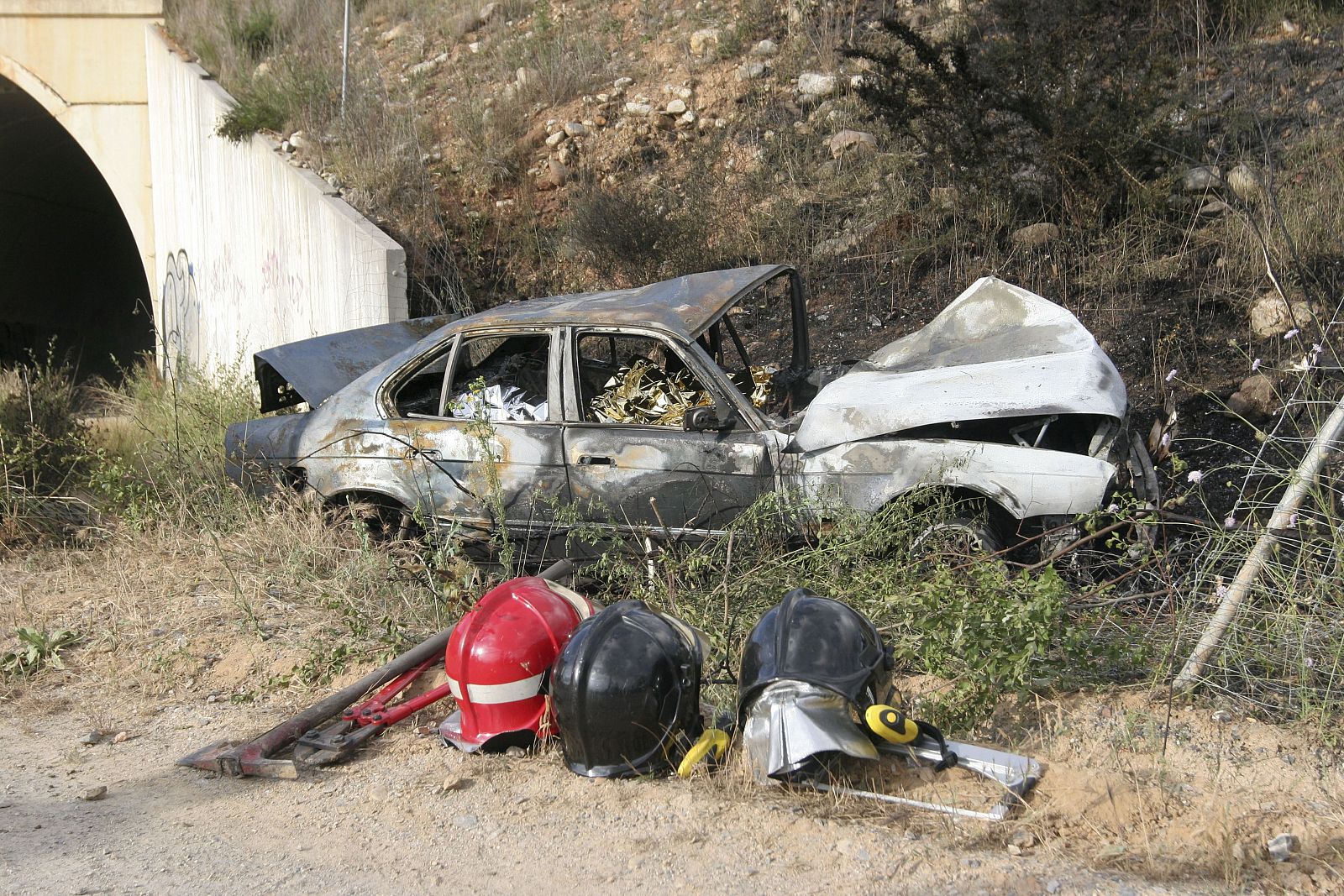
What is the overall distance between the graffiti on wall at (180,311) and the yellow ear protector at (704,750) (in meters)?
10.6

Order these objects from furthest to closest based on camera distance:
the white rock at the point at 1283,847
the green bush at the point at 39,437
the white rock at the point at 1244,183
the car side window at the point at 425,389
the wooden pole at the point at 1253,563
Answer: the white rock at the point at 1244,183, the green bush at the point at 39,437, the car side window at the point at 425,389, the wooden pole at the point at 1253,563, the white rock at the point at 1283,847

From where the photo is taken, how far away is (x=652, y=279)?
10.3 meters

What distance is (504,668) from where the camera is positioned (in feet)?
12.2

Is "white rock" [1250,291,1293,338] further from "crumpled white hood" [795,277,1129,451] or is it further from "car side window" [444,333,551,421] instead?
"car side window" [444,333,551,421]

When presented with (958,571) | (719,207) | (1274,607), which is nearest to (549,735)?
(958,571)

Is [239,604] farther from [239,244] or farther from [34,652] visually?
[239,244]

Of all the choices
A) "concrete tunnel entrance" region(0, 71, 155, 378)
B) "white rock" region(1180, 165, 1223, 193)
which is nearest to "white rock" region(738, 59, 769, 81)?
"white rock" region(1180, 165, 1223, 193)

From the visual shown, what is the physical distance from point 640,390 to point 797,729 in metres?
2.58

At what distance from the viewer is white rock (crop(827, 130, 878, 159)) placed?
10812 millimetres

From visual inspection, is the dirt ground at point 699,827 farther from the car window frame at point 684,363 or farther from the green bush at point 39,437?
the green bush at point 39,437

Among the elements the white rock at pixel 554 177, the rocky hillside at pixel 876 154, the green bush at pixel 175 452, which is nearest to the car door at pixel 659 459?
the green bush at pixel 175 452

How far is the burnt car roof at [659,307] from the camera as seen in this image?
16.7 feet

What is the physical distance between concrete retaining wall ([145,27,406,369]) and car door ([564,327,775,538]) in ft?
14.2

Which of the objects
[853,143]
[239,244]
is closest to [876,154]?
[853,143]
